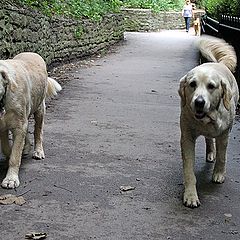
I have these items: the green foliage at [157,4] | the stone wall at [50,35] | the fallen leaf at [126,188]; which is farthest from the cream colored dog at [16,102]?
the green foliage at [157,4]

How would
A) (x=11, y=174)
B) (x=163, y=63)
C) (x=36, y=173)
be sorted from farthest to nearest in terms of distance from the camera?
(x=163, y=63) < (x=36, y=173) < (x=11, y=174)

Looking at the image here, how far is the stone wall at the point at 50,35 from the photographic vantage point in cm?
920

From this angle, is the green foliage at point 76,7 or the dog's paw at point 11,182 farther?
the green foliage at point 76,7

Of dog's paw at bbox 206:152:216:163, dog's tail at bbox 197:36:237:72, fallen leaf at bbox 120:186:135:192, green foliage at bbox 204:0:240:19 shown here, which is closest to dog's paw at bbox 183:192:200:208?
fallen leaf at bbox 120:186:135:192

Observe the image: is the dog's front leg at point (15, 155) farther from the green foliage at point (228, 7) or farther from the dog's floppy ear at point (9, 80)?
the green foliage at point (228, 7)

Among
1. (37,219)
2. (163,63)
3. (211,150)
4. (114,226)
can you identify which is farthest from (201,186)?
(163,63)

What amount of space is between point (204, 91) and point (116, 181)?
1.31 m

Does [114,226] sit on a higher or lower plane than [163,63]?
higher

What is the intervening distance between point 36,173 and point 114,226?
146 centimetres

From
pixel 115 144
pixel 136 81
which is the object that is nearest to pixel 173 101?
pixel 136 81

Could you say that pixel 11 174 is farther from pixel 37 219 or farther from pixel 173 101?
pixel 173 101

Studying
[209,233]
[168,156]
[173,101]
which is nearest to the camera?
[209,233]

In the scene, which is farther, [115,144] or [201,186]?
[115,144]

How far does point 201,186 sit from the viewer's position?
513cm
